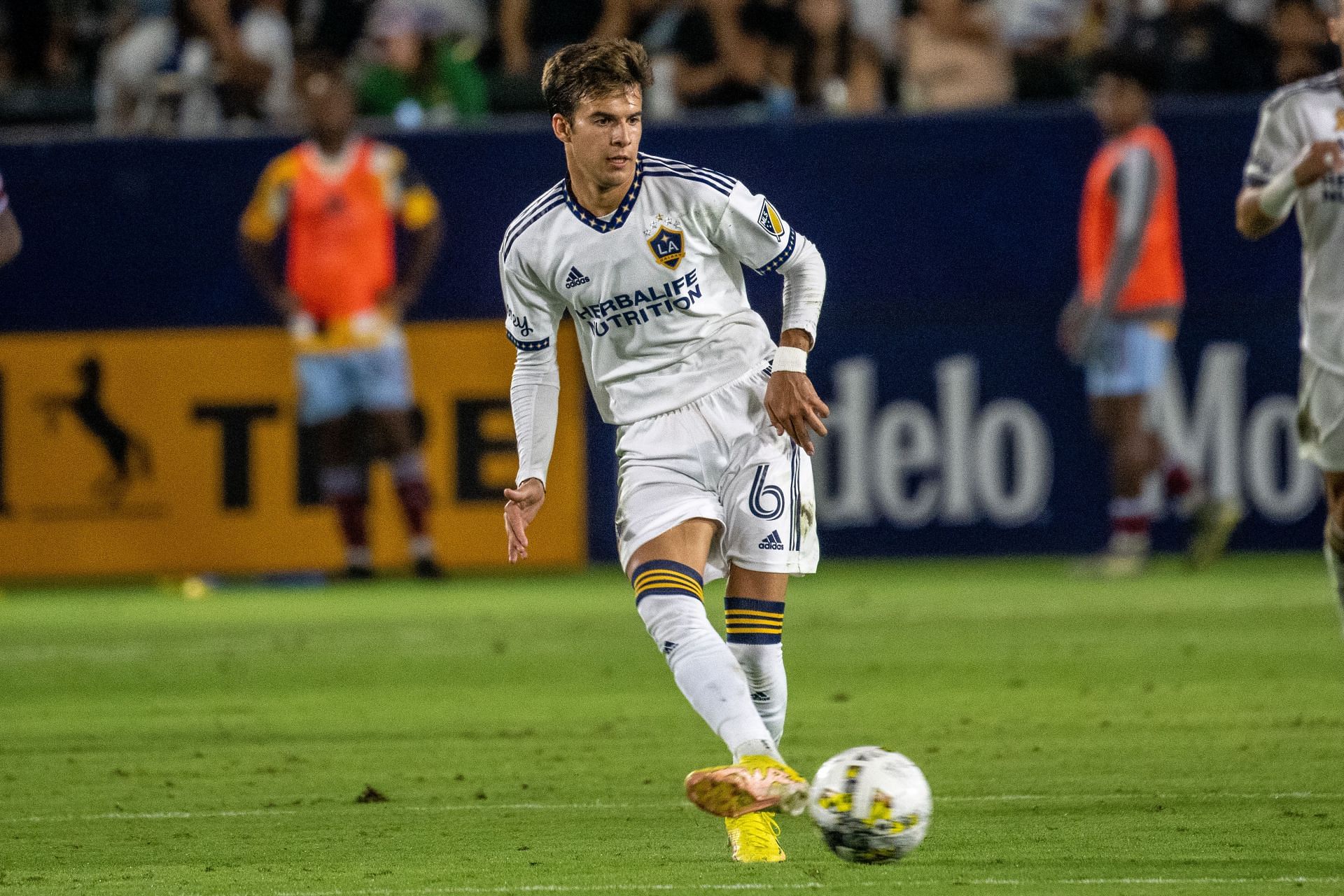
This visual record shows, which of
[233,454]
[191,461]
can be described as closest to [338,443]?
[233,454]

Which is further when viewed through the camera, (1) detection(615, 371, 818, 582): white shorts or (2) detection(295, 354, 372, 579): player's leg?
(2) detection(295, 354, 372, 579): player's leg

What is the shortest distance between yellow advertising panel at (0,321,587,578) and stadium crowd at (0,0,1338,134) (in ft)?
5.27

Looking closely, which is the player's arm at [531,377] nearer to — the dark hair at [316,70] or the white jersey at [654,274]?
the white jersey at [654,274]

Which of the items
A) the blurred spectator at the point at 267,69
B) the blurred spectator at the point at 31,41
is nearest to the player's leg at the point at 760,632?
the blurred spectator at the point at 267,69

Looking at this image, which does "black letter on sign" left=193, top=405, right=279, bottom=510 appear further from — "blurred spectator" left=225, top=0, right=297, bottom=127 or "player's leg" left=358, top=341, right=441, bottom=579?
"blurred spectator" left=225, top=0, right=297, bottom=127

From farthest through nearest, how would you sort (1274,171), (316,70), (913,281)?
(913,281), (316,70), (1274,171)

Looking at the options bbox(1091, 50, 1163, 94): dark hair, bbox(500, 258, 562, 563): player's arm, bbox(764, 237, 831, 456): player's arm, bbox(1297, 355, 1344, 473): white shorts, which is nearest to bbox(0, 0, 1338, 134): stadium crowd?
bbox(1091, 50, 1163, 94): dark hair

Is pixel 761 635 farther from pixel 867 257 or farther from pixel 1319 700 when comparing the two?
pixel 867 257

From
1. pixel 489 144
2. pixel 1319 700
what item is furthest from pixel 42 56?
pixel 1319 700

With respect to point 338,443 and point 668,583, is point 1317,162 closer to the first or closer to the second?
point 668,583

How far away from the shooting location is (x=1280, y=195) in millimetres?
6965

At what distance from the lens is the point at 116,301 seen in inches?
565

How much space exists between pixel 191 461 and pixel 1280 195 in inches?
334

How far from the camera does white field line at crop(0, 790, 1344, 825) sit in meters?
6.12
